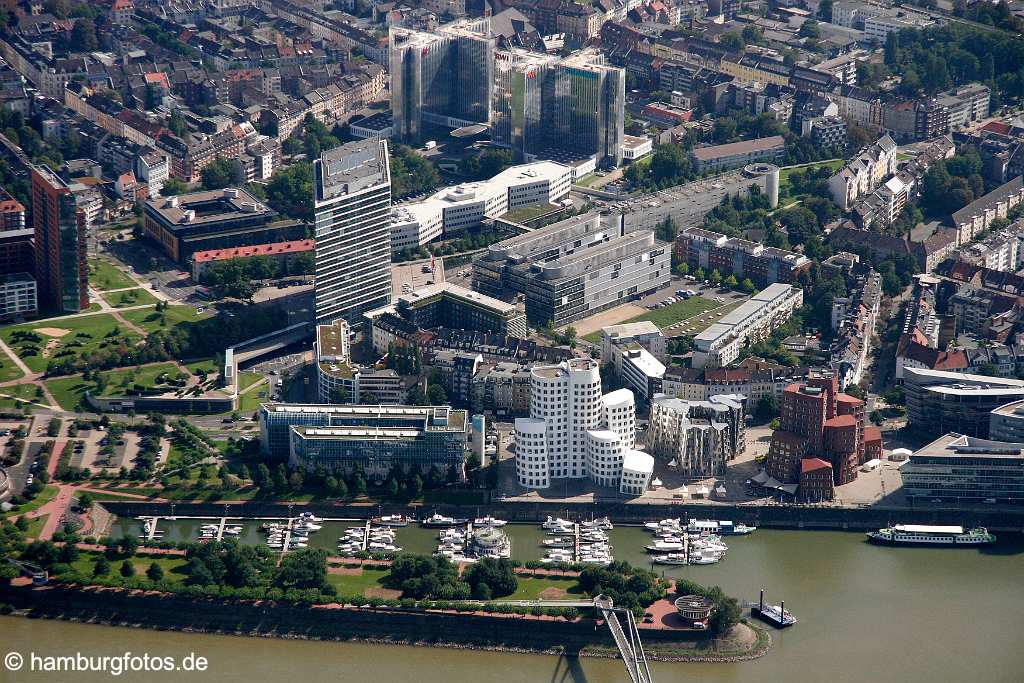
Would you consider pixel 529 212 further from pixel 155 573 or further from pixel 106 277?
pixel 155 573

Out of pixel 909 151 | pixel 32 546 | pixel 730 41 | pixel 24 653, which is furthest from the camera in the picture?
pixel 730 41

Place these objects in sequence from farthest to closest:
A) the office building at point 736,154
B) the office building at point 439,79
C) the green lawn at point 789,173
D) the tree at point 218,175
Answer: the office building at point 439,79
the office building at point 736,154
the tree at point 218,175
the green lawn at point 789,173

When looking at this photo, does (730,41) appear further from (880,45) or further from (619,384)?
(619,384)

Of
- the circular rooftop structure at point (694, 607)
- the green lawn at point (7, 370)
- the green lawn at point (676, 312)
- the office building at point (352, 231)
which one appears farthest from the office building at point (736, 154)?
the circular rooftop structure at point (694, 607)

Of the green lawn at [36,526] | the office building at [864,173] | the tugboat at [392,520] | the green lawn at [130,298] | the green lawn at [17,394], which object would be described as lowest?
the tugboat at [392,520]

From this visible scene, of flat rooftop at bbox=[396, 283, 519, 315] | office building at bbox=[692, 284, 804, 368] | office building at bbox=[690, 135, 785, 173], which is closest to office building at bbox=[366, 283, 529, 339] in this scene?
flat rooftop at bbox=[396, 283, 519, 315]

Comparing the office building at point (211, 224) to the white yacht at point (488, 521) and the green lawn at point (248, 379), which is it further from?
the white yacht at point (488, 521)

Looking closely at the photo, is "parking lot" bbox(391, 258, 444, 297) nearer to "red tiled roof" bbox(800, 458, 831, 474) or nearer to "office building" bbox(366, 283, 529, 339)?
"office building" bbox(366, 283, 529, 339)

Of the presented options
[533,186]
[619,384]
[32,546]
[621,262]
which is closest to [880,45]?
[533,186]
